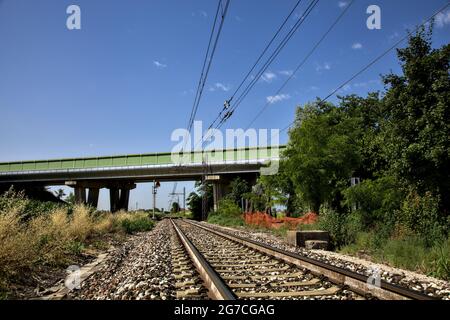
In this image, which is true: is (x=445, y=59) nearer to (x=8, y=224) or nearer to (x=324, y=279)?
(x=324, y=279)

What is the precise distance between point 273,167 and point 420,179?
15785 millimetres

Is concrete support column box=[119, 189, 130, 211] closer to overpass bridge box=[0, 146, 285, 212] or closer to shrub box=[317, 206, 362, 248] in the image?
overpass bridge box=[0, 146, 285, 212]

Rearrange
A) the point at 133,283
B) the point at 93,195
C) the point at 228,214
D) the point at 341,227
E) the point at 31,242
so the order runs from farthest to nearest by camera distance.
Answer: the point at 93,195
the point at 228,214
the point at 341,227
the point at 31,242
the point at 133,283

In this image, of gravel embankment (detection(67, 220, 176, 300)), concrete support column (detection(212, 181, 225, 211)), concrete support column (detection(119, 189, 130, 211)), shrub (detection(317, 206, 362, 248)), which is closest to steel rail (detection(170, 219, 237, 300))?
gravel embankment (detection(67, 220, 176, 300))

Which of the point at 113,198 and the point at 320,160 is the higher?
the point at 320,160

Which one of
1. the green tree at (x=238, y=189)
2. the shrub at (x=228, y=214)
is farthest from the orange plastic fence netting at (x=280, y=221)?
the green tree at (x=238, y=189)

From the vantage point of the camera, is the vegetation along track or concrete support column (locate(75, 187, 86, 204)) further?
concrete support column (locate(75, 187, 86, 204))

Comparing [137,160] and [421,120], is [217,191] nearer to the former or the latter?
[137,160]

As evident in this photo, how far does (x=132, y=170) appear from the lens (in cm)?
5447

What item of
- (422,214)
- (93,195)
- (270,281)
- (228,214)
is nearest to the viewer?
(270,281)

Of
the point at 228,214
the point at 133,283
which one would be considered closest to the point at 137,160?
the point at 228,214

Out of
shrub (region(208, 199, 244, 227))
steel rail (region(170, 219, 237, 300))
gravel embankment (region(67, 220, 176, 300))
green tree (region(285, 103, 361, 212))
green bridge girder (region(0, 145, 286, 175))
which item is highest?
green bridge girder (region(0, 145, 286, 175))

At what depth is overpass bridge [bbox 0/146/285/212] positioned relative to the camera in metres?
47.2
